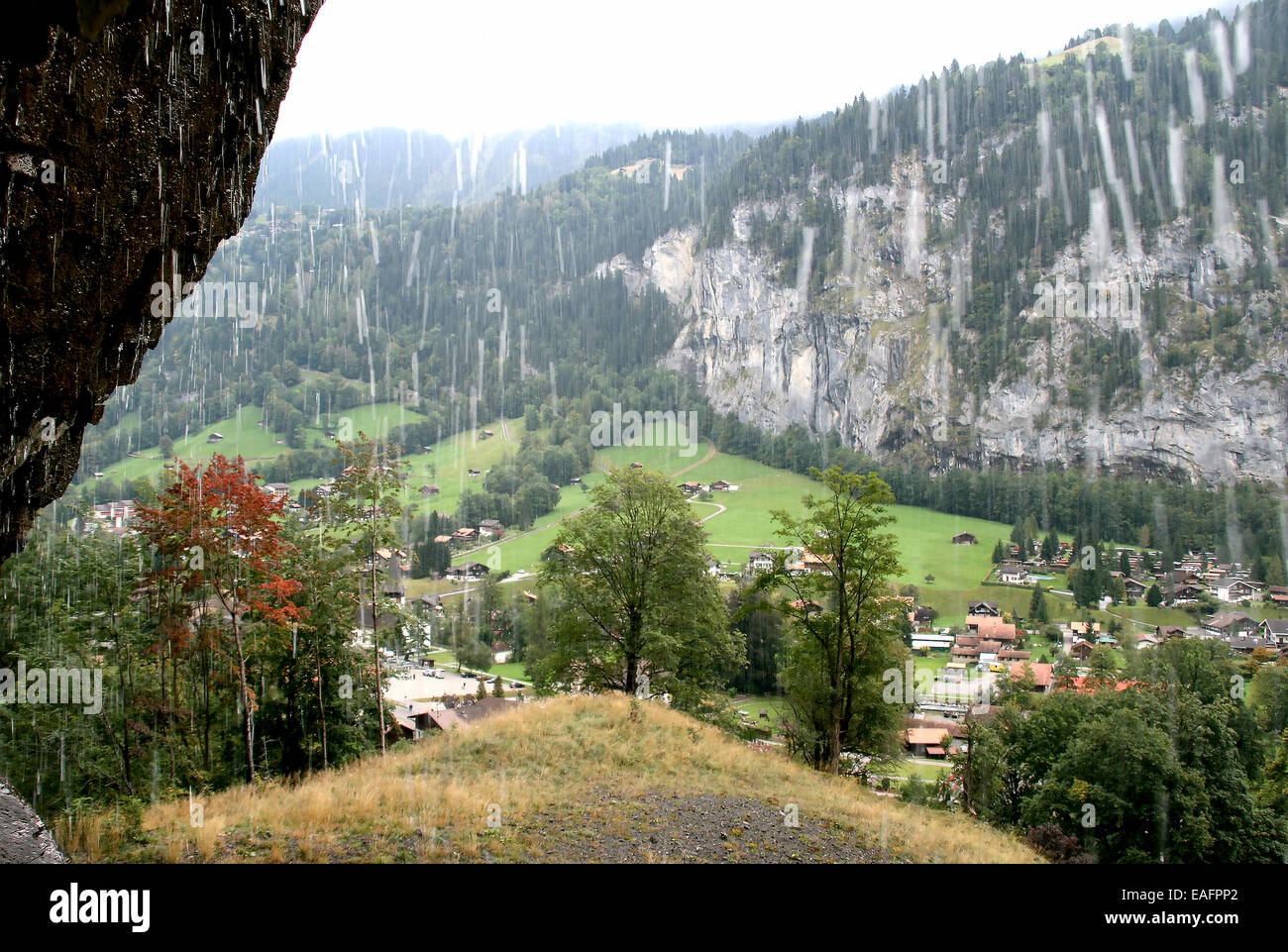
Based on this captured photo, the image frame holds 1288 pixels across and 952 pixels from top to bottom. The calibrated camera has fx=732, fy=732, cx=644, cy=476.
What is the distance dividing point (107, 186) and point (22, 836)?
208 inches

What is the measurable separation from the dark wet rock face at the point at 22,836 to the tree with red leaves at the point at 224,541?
7130 millimetres

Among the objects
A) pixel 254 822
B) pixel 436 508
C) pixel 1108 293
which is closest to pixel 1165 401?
pixel 1108 293

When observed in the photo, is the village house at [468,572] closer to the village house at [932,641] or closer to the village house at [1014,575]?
the village house at [932,641]

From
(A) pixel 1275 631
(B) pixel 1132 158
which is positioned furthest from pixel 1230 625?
(B) pixel 1132 158

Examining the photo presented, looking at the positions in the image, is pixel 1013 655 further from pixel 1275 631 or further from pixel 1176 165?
pixel 1176 165

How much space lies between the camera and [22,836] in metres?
6.00

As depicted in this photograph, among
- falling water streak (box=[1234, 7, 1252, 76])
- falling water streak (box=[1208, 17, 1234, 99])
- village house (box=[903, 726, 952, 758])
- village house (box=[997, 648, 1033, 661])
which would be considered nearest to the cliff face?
falling water streak (box=[1208, 17, 1234, 99])

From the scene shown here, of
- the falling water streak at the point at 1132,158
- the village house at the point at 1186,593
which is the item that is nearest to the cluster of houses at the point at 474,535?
the village house at the point at 1186,593

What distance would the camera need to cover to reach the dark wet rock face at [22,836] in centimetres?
A: 582

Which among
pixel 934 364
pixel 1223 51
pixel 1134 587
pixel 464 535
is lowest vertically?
pixel 1134 587

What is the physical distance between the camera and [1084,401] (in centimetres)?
14412

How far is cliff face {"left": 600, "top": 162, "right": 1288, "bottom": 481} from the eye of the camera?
134m

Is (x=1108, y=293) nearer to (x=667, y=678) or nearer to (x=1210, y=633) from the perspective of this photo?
(x=1210, y=633)

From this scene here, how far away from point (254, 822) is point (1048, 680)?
2145 inches
